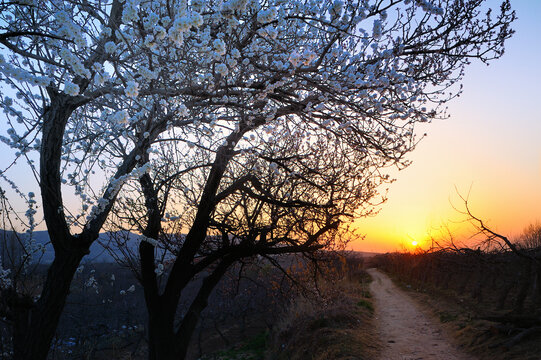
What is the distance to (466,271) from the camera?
14469 mm

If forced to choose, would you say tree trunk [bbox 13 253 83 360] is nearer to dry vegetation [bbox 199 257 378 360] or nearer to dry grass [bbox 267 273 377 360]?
dry vegetation [bbox 199 257 378 360]

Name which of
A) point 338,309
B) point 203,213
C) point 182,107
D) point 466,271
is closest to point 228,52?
point 182,107

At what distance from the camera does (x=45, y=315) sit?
512 cm

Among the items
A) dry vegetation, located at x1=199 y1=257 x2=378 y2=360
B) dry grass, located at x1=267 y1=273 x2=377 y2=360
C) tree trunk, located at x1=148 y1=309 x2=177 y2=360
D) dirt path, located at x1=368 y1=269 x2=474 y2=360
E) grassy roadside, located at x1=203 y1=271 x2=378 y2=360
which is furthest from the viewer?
dry vegetation, located at x1=199 y1=257 x2=378 y2=360

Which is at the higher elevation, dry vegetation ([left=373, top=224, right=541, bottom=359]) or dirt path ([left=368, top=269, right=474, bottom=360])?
dry vegetation ([left=373, top=224, right=541, bottom=359])

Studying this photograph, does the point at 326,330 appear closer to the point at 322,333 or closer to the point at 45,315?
the point at 322,333

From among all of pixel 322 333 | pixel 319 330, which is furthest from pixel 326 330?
pixel 319 330

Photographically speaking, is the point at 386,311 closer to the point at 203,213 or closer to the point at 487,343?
the point at 487,343

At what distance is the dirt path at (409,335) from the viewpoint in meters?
7.59

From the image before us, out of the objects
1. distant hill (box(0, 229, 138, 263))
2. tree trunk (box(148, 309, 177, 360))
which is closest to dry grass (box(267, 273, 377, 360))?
tree trunk (box(148, 309, 177, 360))

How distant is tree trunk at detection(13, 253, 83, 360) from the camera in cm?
500

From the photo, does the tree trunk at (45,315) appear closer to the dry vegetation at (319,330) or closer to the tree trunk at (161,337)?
the tree trunk at (161,337)

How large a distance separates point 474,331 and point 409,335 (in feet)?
5.53

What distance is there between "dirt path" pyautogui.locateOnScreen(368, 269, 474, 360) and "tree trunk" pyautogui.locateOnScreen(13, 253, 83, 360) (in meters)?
6.11
